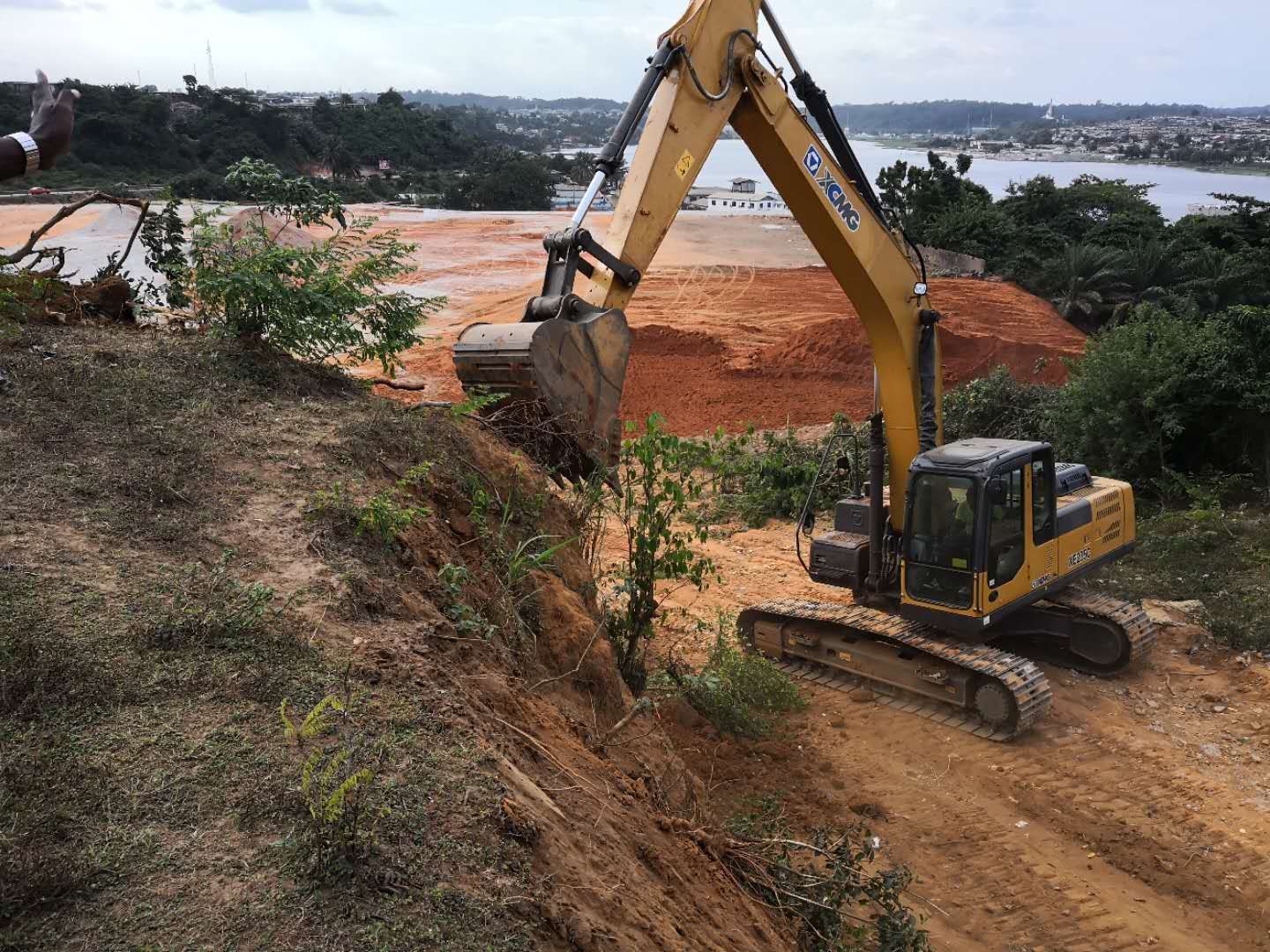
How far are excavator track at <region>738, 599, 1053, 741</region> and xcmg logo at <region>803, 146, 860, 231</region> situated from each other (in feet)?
11.1

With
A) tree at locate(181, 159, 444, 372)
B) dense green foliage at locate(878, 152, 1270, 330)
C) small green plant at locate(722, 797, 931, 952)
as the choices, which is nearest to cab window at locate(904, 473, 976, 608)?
small green plant at locate(722, 797, 931, 952)

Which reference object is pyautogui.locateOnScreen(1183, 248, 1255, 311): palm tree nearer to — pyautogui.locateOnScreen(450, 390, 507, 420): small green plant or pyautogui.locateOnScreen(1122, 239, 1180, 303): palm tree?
pyautogui.locateOnScreen(1122, 239, 1180, 303): palm tree

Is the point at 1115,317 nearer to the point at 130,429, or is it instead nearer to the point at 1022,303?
the point at 1022,303

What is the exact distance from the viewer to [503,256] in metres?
35.8

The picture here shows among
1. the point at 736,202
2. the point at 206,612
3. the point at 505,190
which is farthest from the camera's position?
the point at 736,202

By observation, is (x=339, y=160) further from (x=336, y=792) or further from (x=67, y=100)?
(x=336, y=792)

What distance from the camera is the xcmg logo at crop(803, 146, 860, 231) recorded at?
749 cm

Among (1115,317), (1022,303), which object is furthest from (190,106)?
(1115,317)

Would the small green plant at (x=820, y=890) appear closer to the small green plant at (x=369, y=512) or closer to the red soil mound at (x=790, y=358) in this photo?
the small green plant at (x=369, y=512)

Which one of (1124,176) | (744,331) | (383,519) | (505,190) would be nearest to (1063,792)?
(383,519)

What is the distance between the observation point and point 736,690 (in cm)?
799

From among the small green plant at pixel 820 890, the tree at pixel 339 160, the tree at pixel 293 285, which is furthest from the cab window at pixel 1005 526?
the tree at pixel 339 160

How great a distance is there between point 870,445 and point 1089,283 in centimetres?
2274

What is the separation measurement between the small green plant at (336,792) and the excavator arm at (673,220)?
2.80 m
